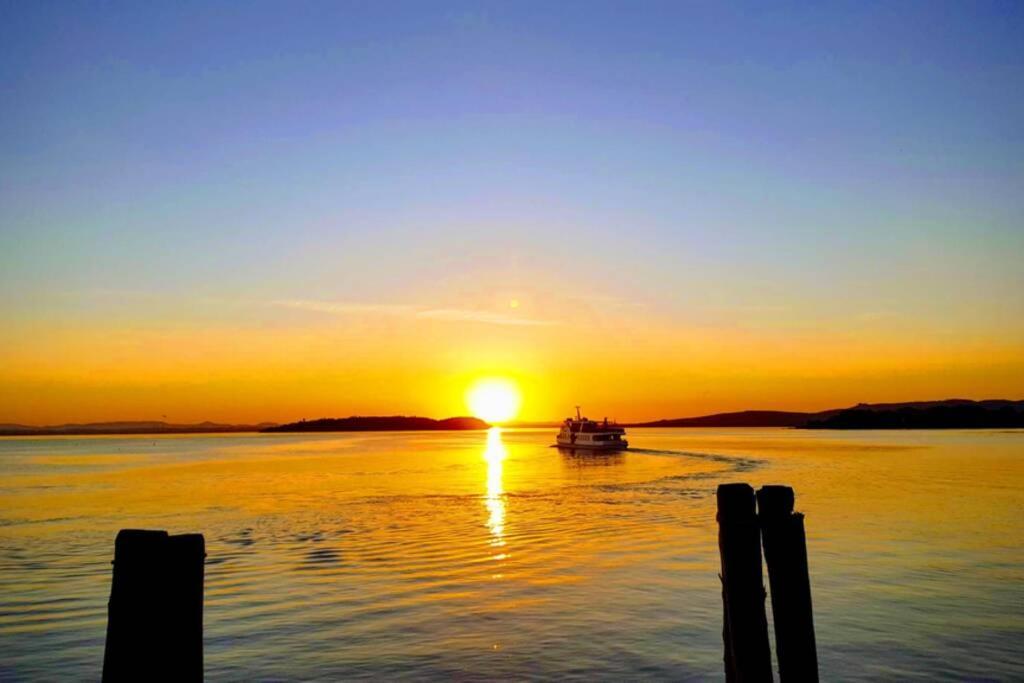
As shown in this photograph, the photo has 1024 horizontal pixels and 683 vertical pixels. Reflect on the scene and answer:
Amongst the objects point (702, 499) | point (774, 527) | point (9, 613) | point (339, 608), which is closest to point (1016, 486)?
point (702, 499)

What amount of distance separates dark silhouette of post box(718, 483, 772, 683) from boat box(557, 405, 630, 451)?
92.9m

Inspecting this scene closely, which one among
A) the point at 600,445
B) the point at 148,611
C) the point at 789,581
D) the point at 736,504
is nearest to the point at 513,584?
the point at 789,581

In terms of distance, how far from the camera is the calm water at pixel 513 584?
40.8 ft

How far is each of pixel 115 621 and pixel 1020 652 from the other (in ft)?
44.2

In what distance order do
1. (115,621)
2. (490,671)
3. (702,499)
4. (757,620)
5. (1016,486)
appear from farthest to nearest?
(1016,486) < (702,499) < (490,671) < (757,620) < (115,621)

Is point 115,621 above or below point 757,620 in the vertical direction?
above

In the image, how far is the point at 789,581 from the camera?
288 inches

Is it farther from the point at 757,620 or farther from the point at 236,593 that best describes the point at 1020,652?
the point at 236,593

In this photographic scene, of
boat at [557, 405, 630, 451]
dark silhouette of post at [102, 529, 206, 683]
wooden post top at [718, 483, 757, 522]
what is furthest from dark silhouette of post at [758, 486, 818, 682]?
boat at [557, 405, 630, 451]

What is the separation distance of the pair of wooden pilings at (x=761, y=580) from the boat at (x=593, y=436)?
92.6 m

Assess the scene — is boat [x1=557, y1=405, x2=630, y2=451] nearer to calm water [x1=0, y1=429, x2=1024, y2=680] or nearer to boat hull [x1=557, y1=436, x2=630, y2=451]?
boat hull [x1=557, y1=436, x2=630, y2=451]

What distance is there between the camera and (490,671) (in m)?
11.9

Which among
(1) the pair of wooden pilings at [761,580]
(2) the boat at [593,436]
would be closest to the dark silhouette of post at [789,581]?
(1) the pair of wooden pilings at [761,580]

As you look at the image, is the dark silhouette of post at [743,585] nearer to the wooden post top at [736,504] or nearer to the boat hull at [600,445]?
the wooden post top at [736,504]
